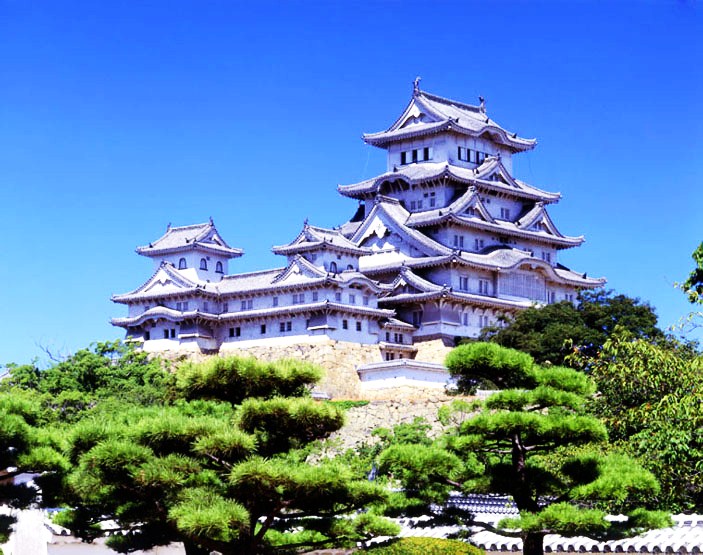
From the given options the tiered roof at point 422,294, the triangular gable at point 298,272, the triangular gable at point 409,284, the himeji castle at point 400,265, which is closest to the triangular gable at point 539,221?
the himeji castle at point 400,265

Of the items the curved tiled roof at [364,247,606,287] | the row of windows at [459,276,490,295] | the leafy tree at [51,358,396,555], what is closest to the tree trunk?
the leafy tree at [51,358,396,555]

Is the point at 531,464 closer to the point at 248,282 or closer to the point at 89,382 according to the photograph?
the point at 89,382

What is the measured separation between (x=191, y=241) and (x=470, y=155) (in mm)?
17177

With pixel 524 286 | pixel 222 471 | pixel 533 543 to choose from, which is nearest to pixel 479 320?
pixel 524 286

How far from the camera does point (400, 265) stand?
66000 mm

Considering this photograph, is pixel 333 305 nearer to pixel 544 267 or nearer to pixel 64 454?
pixel 544 267

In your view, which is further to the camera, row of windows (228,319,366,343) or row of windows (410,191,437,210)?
row of windows (410,191,437,210)

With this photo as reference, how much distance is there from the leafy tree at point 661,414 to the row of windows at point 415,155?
1535 inches

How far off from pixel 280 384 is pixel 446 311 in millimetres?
40912

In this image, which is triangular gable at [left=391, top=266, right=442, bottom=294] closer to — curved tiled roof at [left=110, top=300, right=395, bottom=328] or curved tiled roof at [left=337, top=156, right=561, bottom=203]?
curved tiled roof at [left=110, top=300, right=395, bottom=328]

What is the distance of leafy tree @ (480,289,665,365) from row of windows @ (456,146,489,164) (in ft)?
50.1

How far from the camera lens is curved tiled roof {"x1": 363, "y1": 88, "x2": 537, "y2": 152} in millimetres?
72000

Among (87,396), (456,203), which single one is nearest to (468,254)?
(456,203)

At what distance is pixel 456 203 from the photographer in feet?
226
